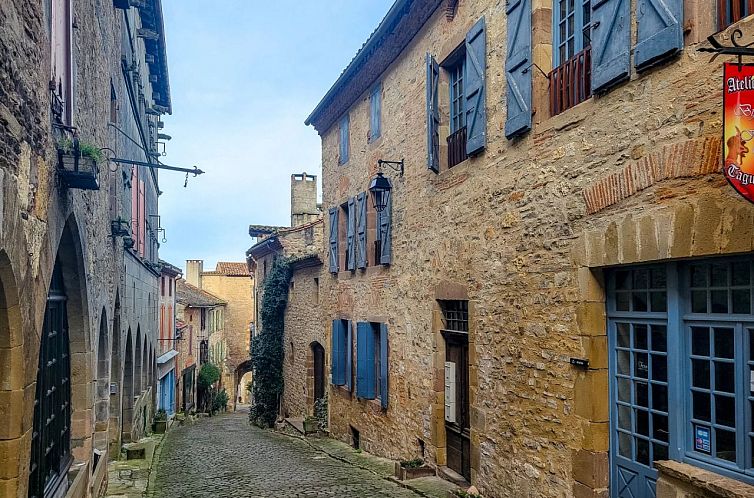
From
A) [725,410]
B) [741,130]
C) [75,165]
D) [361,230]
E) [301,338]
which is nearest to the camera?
[741,130]

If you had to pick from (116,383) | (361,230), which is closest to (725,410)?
(361,230)

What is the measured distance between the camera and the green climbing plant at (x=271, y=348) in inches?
768

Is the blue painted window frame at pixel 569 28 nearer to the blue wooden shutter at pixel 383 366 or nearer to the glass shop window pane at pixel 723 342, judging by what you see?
the glass shop window pane at pixel 723 342

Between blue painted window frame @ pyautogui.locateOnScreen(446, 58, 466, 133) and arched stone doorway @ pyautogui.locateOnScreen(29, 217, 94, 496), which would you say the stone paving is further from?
blue painted window frame @ pyautogui.locateOnScreen(446, 58, 466, 133)

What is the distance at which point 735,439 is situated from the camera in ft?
14.6

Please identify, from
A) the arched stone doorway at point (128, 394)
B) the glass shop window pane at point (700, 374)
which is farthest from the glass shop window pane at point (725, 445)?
the arched stone doorway at point (128, 394)

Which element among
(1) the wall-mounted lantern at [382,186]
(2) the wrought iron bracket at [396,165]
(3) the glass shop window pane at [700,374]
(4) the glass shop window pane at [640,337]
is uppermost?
(2) the wrought iron bracket at [396,165]

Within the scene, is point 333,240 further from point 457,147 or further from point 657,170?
point 657,170

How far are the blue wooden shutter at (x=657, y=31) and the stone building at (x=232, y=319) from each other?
120 ft

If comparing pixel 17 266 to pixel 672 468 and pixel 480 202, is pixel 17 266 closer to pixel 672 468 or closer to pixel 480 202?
pixel 672 468

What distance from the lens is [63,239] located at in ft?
21.3

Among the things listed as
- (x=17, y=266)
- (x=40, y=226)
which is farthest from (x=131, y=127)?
(x=17, y=266)

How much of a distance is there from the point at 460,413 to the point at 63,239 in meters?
5.36

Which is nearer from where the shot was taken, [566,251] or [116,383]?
[566,251]
